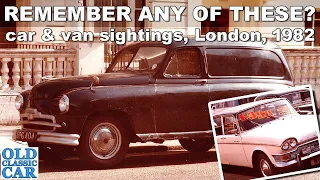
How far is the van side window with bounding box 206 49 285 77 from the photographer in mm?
7277

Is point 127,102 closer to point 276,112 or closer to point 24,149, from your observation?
point 24,149

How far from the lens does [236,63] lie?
7.34 meters

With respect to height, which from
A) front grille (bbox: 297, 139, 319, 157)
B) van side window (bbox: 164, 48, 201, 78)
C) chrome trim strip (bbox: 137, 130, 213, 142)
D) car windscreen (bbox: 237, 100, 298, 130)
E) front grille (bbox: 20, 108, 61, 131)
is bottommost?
chrome trim strip (bbox: 137, 130, 213, 142)

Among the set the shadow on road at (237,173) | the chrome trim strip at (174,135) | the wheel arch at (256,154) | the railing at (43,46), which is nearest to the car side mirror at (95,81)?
the chrome trim strip at (174,135)

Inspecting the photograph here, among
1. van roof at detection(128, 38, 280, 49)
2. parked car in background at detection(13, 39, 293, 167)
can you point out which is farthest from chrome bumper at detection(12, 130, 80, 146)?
van roof at detection(128, 38, 280, 49)

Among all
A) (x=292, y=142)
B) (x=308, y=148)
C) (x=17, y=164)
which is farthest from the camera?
(x=17, y=164)

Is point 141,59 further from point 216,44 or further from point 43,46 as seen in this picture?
point 43,46

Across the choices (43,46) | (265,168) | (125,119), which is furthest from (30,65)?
(265,168)

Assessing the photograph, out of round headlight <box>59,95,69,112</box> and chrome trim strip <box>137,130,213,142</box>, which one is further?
chrome trim strip <box>137,130,213,142</box>

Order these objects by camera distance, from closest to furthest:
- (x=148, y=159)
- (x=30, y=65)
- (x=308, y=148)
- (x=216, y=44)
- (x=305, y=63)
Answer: (x=308, y=148) → (x=216, y=44) → (x=148, y=159) → (x=30, y=65) → (x=305, y=63)

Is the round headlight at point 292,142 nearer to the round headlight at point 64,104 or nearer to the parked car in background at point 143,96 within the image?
the parked car in background at point 143,96

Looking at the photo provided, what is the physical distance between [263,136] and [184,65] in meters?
2.59

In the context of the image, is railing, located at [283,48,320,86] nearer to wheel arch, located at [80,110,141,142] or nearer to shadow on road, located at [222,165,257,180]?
wheel arch, located at [80,110,141,142]

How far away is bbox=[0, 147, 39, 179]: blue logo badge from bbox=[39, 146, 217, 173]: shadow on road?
43.3 inches
